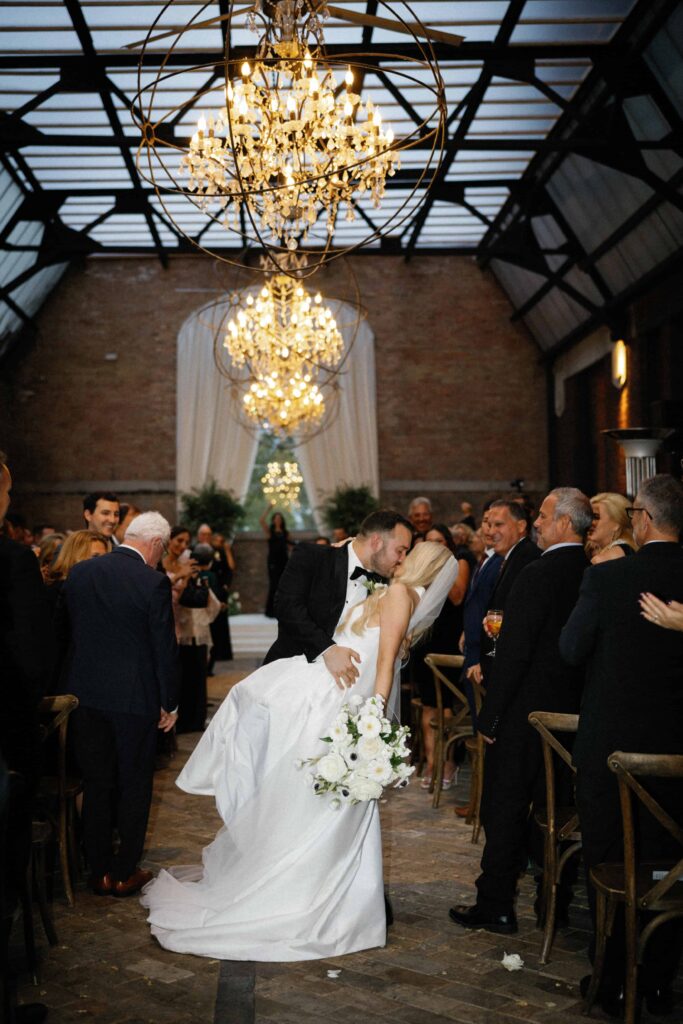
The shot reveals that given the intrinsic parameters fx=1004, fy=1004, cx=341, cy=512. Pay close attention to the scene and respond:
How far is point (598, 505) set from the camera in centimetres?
471

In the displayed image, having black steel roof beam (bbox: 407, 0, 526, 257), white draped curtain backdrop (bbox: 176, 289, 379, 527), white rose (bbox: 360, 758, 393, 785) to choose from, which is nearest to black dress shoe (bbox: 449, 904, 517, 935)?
white rose (bbox: 360, 758, 393, 785)

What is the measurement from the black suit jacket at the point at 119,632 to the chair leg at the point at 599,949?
1998 millimetres

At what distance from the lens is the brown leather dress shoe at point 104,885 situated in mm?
4281

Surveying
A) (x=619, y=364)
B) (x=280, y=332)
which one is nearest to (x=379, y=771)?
(x=280, y=332)

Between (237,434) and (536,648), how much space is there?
13617mm

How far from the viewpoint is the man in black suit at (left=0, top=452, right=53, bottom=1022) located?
3.08 meters

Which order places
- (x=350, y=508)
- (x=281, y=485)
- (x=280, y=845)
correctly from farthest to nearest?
(x=281, y=485), (x=350, y=508), (x=280, y=845)

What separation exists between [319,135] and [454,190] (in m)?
7.56

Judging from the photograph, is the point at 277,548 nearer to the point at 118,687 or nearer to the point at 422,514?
the point at 422,514

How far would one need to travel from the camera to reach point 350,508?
1622cm

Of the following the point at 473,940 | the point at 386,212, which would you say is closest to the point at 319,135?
the point at 473,940

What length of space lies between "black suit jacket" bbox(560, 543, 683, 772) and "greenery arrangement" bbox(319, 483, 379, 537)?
12895mm

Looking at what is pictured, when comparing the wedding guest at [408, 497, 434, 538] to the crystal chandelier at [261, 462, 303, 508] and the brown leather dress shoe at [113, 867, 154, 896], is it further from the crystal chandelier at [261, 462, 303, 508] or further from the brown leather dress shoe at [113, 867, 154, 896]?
the crystal chandelier at [261, 462, 303, 508]

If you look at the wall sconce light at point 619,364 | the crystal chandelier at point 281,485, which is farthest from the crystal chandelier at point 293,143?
the crystal chandelier at point 281,485
